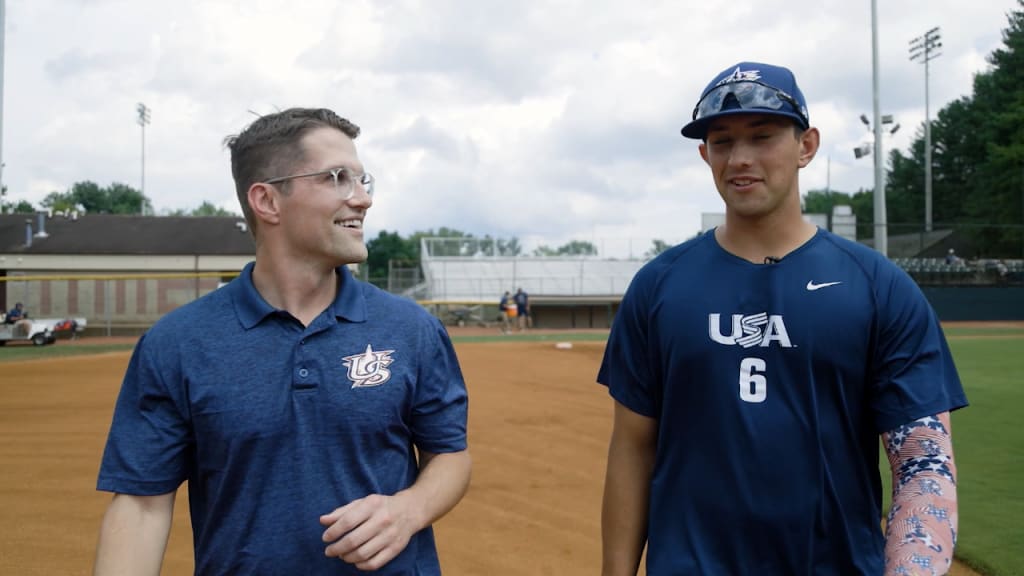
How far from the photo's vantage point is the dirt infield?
225 inches

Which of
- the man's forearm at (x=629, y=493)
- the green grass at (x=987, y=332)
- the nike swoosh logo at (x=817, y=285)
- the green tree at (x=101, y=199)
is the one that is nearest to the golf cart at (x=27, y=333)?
the man's forearm at (x=629, y=493)

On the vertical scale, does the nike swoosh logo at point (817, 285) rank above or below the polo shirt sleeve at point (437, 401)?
above

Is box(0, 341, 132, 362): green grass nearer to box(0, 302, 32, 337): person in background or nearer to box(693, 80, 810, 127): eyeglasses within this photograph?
box(0, 302, 32, 337): person in background

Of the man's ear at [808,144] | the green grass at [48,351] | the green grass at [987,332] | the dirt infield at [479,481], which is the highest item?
the man's ear at [808,144]

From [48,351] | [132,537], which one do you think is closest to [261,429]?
[132,537]

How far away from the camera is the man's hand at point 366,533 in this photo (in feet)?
6.63

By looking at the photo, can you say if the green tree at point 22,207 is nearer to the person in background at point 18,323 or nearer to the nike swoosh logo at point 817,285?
the person in background at point 18,323

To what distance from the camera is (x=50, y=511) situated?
685 cm

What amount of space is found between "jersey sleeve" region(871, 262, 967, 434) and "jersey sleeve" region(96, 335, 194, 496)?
1772 millimetres

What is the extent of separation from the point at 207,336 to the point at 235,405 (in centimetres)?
21

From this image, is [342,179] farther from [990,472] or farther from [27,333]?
[27,333]

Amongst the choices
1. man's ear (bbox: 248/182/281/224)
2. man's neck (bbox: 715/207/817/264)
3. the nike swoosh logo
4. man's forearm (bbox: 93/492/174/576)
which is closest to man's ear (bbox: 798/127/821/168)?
man's neck (bbox: 715/207/817/264)

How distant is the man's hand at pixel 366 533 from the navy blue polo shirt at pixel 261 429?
89mm

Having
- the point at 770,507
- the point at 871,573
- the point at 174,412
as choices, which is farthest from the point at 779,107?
the point at 174,412
